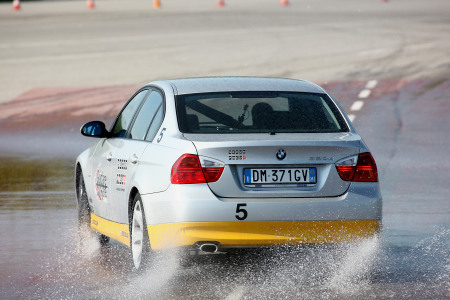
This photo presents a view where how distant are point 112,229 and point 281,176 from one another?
1.92m

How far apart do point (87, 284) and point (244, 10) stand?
40.9 metres

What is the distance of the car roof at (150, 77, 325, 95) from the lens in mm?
8898

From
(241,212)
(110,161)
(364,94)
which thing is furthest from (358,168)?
(364,94)

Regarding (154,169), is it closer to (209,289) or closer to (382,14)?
(209,289)

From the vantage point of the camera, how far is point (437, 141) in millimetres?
19031

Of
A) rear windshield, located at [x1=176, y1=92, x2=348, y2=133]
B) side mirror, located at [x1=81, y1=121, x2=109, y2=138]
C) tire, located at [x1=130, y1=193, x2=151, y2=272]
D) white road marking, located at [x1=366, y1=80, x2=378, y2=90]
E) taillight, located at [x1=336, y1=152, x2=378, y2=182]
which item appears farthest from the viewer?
white road marking, located at [x1=366, y1=80, x2=378, y2=90]

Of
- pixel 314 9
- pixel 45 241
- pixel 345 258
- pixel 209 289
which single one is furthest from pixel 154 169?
pixel 314 9

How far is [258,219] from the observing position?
7809 millimetres

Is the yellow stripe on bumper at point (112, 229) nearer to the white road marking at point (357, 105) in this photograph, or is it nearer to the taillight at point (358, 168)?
the taillight at point (358, 168)

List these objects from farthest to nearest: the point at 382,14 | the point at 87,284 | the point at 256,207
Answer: the point at 382,14, the point at 87,284, the point at 256,207

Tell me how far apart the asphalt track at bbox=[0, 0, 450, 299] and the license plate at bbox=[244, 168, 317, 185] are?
19.4 inches

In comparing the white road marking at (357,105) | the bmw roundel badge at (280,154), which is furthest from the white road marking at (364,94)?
the bmw roundel badge at (280,154)

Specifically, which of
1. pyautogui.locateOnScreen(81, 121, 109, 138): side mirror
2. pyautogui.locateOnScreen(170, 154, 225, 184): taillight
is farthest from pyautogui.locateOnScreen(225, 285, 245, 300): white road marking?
pyautogui.locateOnScreen(81, 121, 109, 138): side mirror

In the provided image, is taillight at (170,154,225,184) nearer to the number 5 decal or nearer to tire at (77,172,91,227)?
the number 5 decal
